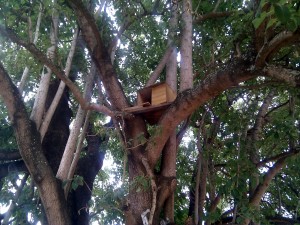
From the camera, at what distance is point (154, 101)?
4402 mm

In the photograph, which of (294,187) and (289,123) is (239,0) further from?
(294,187)

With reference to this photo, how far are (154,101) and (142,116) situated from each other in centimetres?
28

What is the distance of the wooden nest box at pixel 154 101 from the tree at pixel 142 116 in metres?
0.10

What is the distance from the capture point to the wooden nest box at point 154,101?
434cm

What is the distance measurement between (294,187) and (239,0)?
2905 mm

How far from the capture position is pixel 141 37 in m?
6.97

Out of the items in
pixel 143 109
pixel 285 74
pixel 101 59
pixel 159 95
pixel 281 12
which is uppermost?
pixel 101 59

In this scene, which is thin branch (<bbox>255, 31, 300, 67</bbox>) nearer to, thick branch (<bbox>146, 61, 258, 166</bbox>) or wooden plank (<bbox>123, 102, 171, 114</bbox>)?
thick branch (<bbox>146, 61, 258, 166</bbox>)

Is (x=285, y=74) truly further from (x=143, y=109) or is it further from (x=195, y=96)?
(x=143, y=109)

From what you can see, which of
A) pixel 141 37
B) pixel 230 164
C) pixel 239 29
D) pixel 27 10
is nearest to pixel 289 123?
pixel 230 164

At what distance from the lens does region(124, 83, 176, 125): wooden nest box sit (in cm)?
434

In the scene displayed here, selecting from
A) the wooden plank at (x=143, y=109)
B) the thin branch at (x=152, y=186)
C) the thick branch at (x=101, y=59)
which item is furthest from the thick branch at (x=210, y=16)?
the thin branch at (x=152, y=186)

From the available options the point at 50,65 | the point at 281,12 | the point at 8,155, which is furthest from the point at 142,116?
the point at 281,12

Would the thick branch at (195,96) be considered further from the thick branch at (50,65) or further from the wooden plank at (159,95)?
the thick branch at (50,65)
